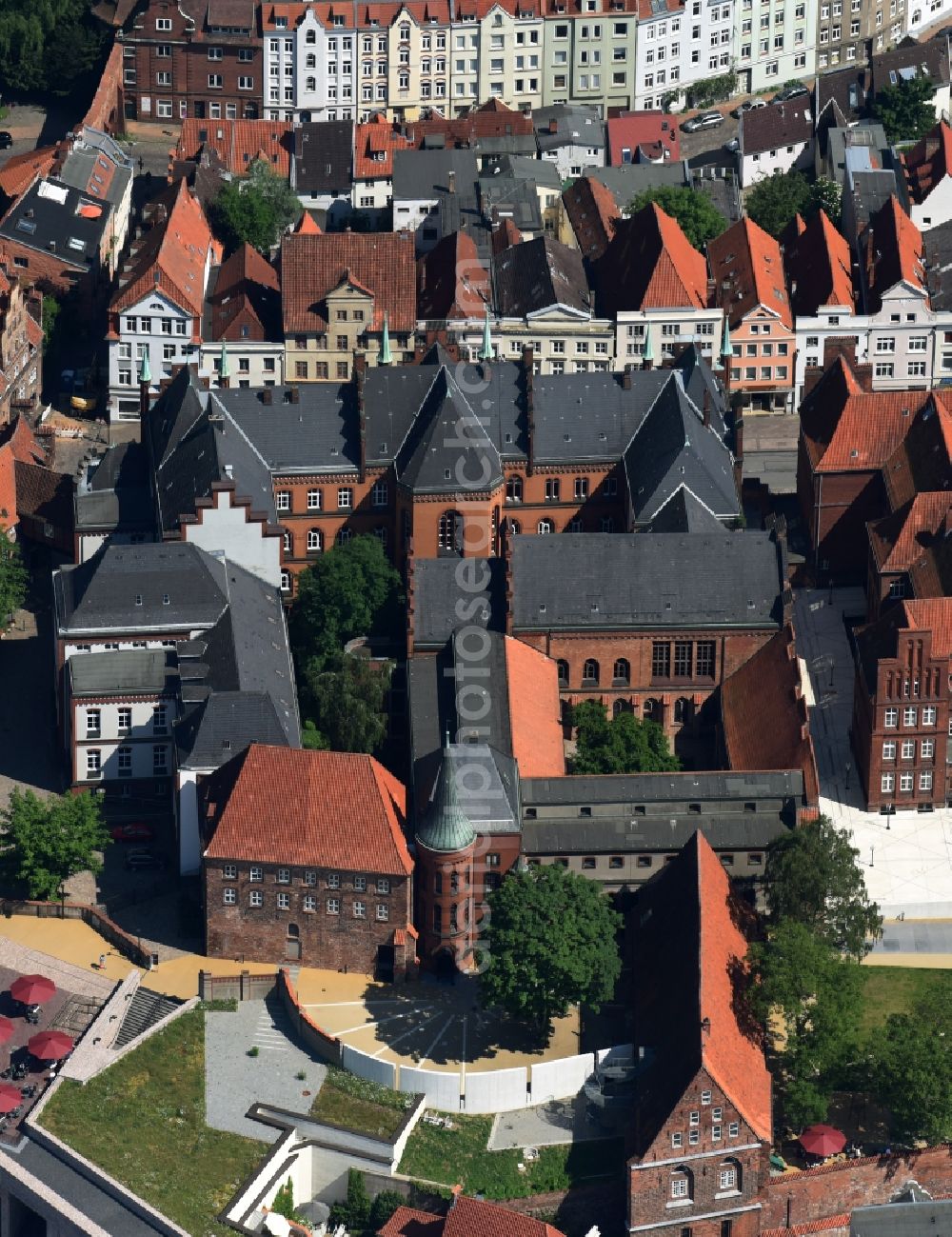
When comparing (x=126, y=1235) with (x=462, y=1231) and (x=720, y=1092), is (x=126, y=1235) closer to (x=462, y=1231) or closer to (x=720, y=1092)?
(x=462, y=1231)

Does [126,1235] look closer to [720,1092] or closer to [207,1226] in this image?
[207,1226]

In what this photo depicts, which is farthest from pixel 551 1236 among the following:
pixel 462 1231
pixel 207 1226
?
pixel 207 1226

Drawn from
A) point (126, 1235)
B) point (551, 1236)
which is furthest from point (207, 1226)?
point (551, 1236)

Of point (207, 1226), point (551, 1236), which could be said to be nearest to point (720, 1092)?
point (551, 1236)

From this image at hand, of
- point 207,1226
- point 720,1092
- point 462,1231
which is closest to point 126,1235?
point 207,1226

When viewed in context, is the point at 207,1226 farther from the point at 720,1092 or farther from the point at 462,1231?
the point at 720,1092
